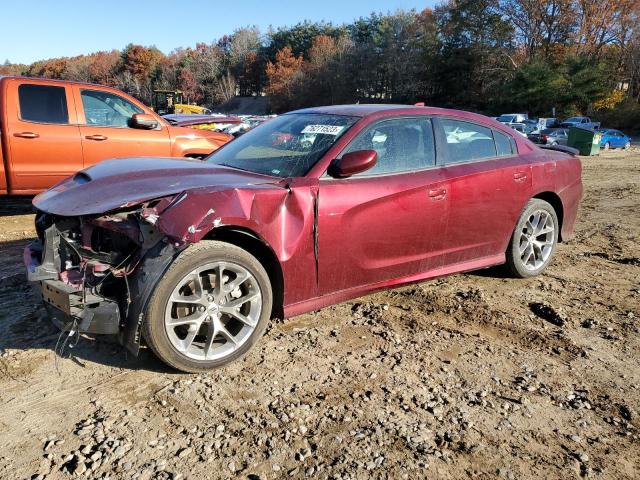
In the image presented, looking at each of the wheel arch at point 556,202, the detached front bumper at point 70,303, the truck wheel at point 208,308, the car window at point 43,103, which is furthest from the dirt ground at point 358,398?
the car window at point 43,103

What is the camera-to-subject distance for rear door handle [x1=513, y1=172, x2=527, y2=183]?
4.55 metres

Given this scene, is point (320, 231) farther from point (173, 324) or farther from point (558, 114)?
point (558, 114)

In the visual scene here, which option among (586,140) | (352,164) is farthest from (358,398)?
(586,140)

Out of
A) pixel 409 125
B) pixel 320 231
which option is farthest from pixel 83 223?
pixel 409 125

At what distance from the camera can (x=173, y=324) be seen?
9.49ft

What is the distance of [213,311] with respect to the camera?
3043mm

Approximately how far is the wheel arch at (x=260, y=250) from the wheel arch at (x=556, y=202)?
2.89m

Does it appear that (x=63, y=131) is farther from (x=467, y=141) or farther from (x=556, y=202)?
(x=556, y=202)

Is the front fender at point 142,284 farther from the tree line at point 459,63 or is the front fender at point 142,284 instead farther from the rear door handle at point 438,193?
the tree line at point 459,63

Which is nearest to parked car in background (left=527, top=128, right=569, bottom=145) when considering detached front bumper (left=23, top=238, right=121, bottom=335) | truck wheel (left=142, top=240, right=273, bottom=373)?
truck wheel (left=142, top=240, right=273, bottom=373)

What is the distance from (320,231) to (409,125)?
1301 mm

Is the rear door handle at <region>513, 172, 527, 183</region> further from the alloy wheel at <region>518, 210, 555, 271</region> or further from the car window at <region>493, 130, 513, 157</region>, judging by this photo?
the alloy wheel at <region>518, 210, 555, 271</region>

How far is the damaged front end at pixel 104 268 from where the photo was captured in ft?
9.18

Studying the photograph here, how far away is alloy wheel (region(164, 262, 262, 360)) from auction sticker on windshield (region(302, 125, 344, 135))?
51.7 inches
